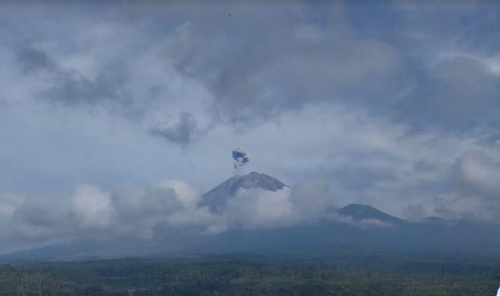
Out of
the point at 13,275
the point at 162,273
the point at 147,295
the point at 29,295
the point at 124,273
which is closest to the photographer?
the point at 13,275

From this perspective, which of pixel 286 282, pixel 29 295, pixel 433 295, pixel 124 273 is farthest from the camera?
pixel 124 273

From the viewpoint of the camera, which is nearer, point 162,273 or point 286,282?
point 286,282

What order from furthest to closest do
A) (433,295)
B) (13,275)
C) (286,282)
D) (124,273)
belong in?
(124,273) → (286,282) → (433,295) → (13,275)

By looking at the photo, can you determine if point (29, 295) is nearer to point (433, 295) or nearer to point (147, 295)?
point (147, 295)

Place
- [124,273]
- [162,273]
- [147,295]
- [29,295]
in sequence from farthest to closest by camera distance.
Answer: [124,273]
[162,273]
[147,295]
[29,295]

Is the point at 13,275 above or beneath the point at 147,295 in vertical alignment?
above

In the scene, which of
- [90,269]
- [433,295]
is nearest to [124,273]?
[90,269]

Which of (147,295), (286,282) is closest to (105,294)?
(147,295)

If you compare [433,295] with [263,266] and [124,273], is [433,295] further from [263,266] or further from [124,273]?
[124,273]

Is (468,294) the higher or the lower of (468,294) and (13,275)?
the lower
